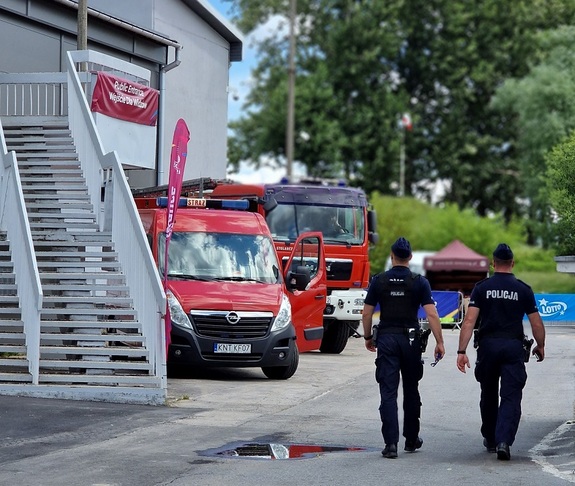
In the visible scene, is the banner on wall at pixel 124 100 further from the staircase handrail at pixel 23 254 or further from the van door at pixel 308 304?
the van door at pixel 308 304

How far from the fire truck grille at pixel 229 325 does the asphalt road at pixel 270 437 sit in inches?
27.2

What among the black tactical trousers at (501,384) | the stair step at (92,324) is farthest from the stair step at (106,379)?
the black tactical trousers at (501,384)

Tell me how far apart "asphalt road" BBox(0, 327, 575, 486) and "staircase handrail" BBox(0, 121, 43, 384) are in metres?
0.97

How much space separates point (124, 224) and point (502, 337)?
7.42 m

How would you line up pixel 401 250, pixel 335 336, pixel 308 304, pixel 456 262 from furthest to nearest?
pixel 456 262 → pixel 335 336 → pixel 308 304 → pixel 401 250

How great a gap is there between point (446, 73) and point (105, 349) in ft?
198

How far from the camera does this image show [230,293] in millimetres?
19016

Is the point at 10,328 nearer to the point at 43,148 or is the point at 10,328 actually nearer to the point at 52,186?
the point at 52,186

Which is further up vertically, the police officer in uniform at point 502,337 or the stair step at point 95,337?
the police officer in uniform at point 502,337

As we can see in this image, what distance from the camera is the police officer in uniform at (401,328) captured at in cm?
1200

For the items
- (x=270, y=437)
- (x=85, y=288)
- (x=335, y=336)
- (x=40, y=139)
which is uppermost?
(x=40, y=139)

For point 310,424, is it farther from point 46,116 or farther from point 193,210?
point 46,116

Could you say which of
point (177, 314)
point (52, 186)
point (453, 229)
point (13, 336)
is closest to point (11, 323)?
point (13, 336)

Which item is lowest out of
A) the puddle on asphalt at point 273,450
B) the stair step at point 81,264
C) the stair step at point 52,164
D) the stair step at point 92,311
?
the puddle on asphalt at point 273,450
